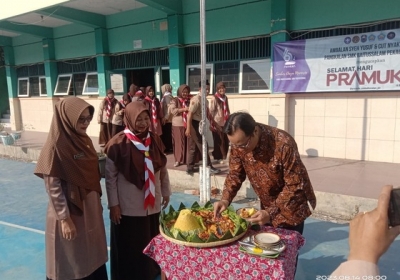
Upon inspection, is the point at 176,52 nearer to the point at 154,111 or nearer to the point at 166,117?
the point at 154,111

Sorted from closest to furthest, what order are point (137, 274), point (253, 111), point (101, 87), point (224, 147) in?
point (137, 274)
point (224, 147)
point (253, 111)
point (101, 87)

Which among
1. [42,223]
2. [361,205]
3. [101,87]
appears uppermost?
[101,87]

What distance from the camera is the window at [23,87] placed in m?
12.1

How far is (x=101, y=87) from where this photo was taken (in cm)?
945

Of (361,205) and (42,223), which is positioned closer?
(361,205)

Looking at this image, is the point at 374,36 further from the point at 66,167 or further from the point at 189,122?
the point at 66,167

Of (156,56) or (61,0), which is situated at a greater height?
(61,0)

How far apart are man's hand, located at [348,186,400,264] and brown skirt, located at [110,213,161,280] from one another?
2.02 m

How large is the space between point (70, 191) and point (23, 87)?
11.9m

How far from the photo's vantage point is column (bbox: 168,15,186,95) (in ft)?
25.4

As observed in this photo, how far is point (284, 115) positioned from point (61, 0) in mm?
5090

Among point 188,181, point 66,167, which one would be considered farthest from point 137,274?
point 188,181

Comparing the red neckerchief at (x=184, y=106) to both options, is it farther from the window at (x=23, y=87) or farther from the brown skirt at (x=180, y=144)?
the window at (x=23, y=87)

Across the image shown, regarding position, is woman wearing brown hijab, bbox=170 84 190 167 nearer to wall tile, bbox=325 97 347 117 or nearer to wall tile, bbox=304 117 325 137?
wall tile, bbox=304 117 325 137
